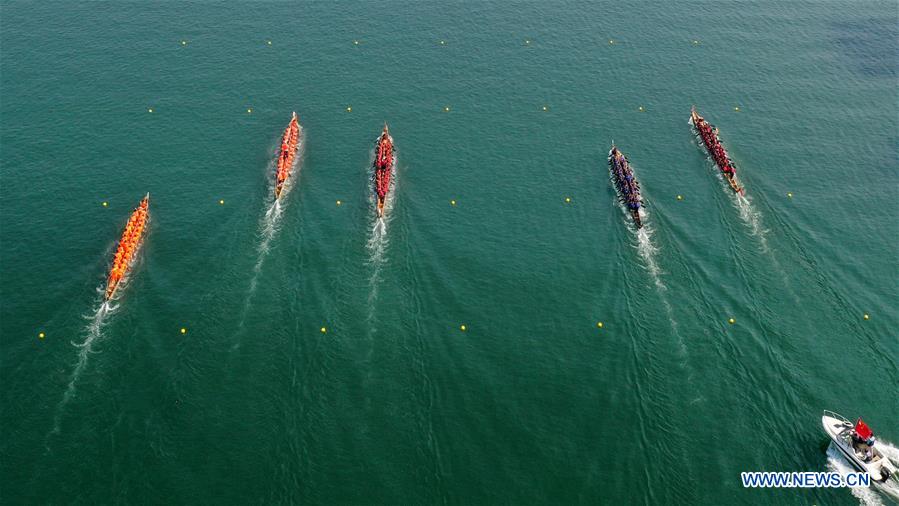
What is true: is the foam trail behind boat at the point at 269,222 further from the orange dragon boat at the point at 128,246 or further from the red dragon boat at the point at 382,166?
the orange dragon boat at the point at 128,246

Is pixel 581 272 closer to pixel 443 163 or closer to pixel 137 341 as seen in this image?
pixel 443 163

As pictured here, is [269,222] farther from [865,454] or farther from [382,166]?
[865,454]

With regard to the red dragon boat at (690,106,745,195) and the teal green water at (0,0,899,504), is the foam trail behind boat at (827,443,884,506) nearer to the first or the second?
the teal green water at (0,0,899,504)

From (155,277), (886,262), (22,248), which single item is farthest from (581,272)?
(22,248)

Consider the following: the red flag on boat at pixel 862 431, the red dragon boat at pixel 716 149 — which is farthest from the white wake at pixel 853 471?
the red dragon boat at pixel 716 149

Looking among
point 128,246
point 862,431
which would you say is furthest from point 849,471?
point 128,246

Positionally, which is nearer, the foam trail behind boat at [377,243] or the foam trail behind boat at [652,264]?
the foam trail behind boat at [652,264]

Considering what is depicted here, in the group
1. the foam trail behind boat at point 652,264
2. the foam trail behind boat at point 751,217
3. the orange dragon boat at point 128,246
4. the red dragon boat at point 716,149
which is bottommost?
the orange dragon boat at point 128,246
